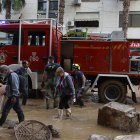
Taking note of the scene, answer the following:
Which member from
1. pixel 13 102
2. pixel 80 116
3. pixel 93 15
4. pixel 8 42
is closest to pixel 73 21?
pixel 93 15

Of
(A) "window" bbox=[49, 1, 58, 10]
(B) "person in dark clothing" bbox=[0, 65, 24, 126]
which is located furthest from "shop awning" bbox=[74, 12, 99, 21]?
(B) "person in dark clothing" bbox=[0, 65, 24, 126]

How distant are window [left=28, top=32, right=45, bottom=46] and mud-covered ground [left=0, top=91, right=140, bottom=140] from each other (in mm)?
2104

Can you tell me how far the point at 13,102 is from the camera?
391 inches

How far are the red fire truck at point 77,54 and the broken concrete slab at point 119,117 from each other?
14.1 feet

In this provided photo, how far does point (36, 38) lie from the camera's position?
15.7 meters

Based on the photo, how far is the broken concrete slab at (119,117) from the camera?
1066 centimetres

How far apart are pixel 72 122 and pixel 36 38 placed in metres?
4.98

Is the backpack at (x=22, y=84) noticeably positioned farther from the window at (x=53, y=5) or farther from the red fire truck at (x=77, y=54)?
the window at (x=53, y=5)

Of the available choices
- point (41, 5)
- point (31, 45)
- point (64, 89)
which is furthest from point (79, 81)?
point (41, 5)

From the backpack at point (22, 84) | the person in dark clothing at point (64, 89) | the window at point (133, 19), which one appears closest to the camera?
the person in dark clothing at point (64, 89)

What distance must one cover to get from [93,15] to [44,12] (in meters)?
4.91

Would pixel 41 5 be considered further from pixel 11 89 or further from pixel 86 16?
pixel 11 89

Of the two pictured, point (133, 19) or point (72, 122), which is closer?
point (72, 122)

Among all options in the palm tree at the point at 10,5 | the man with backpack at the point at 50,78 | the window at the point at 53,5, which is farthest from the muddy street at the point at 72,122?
the window at the point at 53,5
